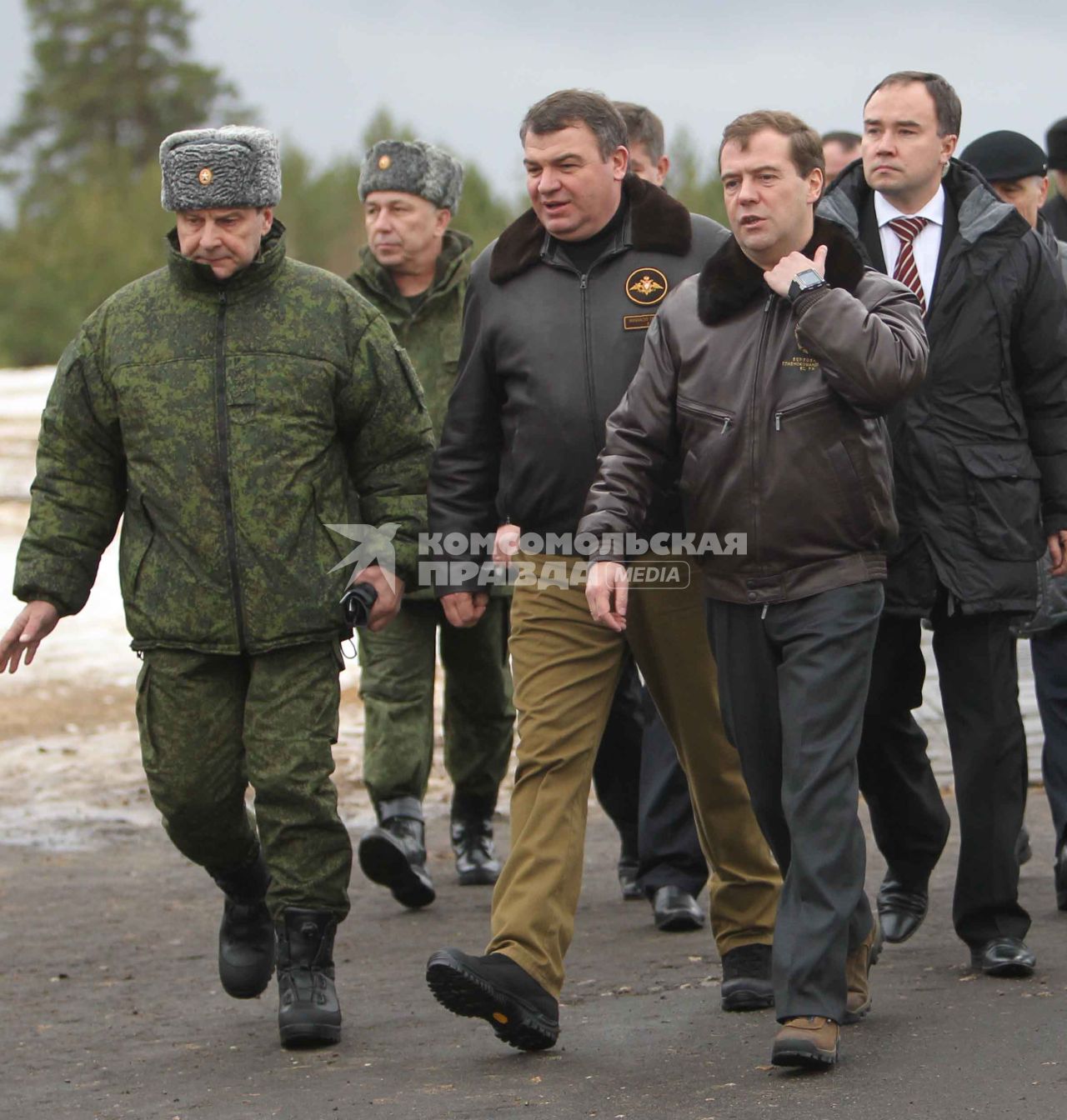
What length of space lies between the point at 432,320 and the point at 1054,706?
2670 millimetres

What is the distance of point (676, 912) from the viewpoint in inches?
266

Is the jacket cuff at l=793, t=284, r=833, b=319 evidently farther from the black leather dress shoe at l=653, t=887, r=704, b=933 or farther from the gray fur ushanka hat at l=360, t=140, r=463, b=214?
the gray fur ushanka hat at l=360, t=140, r=463, b=214

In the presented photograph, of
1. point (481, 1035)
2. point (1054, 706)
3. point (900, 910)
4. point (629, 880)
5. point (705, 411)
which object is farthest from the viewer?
point (629, 880)

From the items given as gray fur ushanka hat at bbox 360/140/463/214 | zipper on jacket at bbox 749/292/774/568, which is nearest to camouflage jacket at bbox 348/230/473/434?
gray fur ushanka hat at bbox 360/140/463/214

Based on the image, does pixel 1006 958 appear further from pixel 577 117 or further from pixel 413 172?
pixel 413 172

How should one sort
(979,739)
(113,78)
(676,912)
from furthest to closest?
(113,78) < (676,912) < (979,739)

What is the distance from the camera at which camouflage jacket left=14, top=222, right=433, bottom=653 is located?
5.50m

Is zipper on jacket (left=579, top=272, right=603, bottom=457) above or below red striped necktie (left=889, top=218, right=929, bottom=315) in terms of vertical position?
below

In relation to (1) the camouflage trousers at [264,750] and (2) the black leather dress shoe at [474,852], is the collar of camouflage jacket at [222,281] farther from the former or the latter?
(2) the black leather dress shoe at [474,852]

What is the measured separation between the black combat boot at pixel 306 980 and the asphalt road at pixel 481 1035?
56 mm

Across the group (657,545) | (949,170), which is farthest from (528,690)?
(949,170)

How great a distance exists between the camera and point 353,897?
7797 mm

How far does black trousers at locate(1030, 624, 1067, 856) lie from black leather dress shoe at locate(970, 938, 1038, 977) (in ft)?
Result: 4.15

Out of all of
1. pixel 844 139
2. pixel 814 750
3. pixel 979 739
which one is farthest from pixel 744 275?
pixel 844 139
